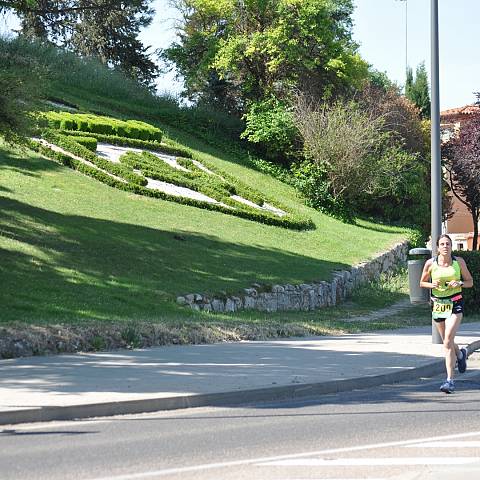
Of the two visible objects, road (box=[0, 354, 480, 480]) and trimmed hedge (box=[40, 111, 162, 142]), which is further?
trimmed hedge (box=[40, 111, 162, 142])

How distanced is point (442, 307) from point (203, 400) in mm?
3747

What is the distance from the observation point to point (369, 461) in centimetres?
834

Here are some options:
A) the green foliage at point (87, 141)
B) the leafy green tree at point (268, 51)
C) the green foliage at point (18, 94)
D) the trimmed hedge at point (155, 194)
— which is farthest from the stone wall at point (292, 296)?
the leafy green tree at point (268, 51)

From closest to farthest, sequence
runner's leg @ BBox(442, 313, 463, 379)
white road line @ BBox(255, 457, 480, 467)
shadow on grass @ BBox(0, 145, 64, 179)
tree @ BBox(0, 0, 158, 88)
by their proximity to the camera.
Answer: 1. white road line @ BBox(255, 457, 480, 467)
2. runner's leg @ BBox(442, 313, 463, 379)
3. shadow on grass @ BBox(0, 145, 64, 179)
4. tree @ BBox(0, 0, 158, 88)

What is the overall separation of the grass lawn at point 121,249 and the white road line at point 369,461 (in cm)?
1046

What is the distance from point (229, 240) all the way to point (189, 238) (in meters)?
1.92

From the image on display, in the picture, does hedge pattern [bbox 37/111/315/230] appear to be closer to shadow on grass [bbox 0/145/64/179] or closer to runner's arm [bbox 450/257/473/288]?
shadow on grass [bbox 0/145/64/179]

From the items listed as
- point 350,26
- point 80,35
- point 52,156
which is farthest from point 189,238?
point 80,35

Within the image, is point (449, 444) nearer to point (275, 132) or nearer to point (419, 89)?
point (275, 132)

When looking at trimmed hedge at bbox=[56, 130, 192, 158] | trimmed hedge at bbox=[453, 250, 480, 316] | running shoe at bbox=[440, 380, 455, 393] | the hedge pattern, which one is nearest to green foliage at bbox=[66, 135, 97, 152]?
the hedge pattern

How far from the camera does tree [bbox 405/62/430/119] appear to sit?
9119 centimetres

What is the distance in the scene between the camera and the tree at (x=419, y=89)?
91188 millimetres

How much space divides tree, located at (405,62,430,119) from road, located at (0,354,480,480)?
81.0m

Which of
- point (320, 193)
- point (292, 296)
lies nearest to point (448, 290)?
point (292, 296)
